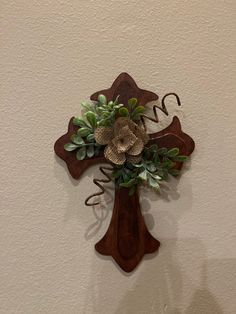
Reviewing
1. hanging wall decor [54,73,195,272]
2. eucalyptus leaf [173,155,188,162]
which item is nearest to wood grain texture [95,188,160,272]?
hanging wall decor [54,73,195,272]

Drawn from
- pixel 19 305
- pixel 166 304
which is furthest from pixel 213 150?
pixel 19 305

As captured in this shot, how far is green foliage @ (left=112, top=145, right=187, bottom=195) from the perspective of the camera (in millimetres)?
674

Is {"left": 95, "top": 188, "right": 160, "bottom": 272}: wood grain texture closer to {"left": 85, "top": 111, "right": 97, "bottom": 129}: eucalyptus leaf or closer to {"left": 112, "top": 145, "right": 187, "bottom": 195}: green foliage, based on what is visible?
{"left": 112, "top": 145, "right": 187, "bottom": 195}: green foliage

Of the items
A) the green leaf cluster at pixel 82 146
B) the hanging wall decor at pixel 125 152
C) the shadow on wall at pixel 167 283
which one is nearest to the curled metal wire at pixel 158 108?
the hanging wall decor at pixel 125 152

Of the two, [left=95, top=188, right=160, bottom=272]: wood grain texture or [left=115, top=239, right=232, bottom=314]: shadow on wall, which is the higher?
[left=95, top=188, right=160, bottom=272]: wood grain texture

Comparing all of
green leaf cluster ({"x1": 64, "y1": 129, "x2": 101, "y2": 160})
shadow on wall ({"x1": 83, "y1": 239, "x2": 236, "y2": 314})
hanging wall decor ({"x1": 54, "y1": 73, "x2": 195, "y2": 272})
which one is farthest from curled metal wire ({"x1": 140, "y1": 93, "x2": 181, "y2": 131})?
shadow on wall ({"x1": 83, "y1": 239, "x2": 236, "y2": 314})

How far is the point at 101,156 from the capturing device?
70 centimetres

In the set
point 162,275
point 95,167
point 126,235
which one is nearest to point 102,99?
point 95,167

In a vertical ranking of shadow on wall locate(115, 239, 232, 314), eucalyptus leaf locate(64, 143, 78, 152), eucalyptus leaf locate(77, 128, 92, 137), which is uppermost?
eucalyptus leaf locate(77, 128, 92, 137)

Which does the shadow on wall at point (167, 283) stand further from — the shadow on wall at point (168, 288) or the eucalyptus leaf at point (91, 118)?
the eucalyptus leaf at point (91, 118)

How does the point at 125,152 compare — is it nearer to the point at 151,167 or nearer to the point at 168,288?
the point at 151,167

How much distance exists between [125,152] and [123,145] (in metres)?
0.01

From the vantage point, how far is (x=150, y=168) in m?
0.68

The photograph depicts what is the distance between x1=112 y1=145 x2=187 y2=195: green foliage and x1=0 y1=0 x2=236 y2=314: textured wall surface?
47 millimetres
